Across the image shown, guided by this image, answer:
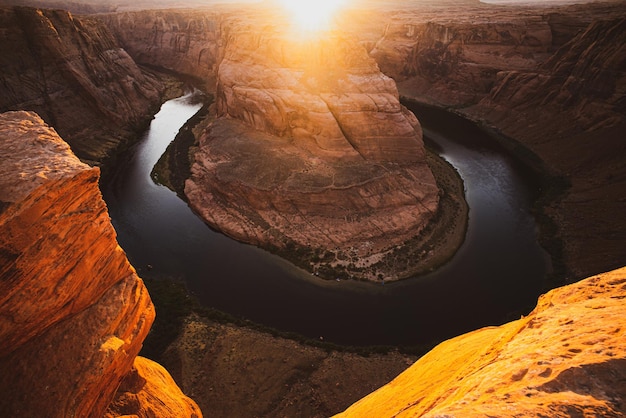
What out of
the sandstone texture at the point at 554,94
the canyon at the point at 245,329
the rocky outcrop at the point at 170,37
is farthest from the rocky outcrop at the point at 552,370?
the rocky outcrop at the point at 170,37

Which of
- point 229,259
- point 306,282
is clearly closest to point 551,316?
point 306,282

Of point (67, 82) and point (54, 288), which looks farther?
point (67, 82)

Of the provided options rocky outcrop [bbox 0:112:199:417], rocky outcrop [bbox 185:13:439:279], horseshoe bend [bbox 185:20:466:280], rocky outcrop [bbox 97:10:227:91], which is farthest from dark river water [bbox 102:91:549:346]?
rocky outcrop [bbox 97:10:227:91]

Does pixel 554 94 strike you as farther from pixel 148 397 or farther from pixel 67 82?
pixel 67 82

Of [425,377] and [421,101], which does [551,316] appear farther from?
[421,101]

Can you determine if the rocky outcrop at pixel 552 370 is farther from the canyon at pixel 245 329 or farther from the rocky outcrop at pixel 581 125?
the rocky outcrop at pixel 581 125

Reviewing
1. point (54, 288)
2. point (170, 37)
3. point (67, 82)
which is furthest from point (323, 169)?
point (170, 37)
